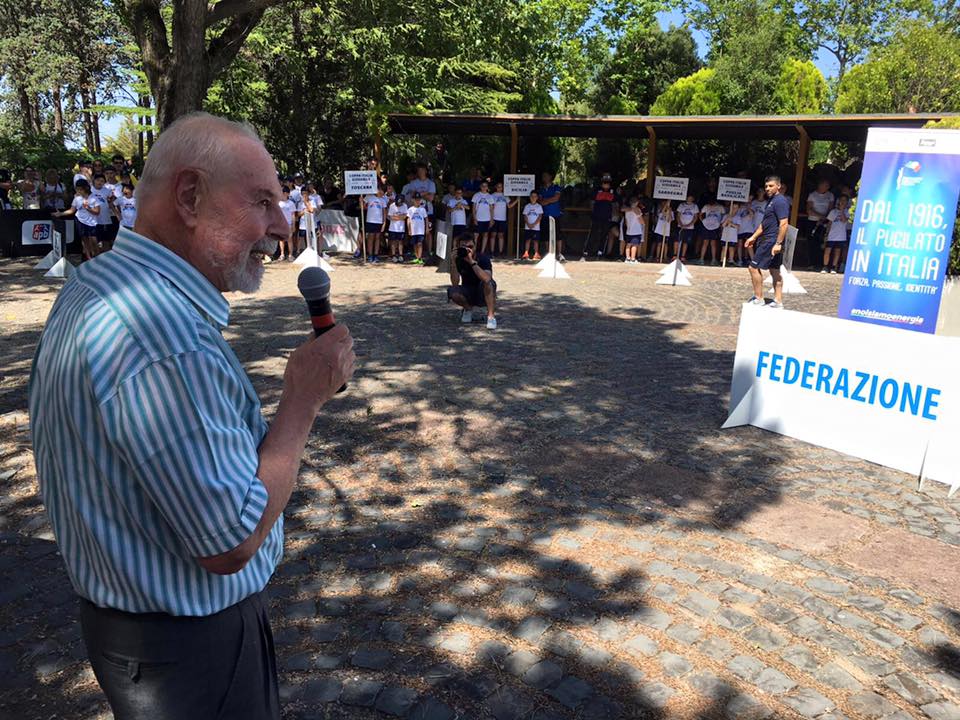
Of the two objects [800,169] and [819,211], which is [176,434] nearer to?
[819,211]

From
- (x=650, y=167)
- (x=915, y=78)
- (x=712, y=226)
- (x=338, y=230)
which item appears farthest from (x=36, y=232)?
(x=915, y=78)

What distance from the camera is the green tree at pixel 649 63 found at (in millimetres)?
34062

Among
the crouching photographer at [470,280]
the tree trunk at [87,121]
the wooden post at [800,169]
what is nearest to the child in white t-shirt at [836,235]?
the wooden post at [800,169]

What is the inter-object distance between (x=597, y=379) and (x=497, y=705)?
15.7ft

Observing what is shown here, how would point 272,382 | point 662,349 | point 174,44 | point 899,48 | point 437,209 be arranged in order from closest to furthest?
point 272,382
point 662,349
point 174,44
point 437,209
point 899,48

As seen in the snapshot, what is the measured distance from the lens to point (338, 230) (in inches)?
733

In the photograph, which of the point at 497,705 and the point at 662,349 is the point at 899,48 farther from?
the point at 497,705

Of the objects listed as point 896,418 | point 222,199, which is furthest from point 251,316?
point 222,199

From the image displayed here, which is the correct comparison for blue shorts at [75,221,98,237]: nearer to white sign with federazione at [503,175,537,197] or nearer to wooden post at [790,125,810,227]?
white sign with federazione at [503,175,537,197]

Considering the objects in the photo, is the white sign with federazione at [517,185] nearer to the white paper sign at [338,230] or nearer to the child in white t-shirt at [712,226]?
the white paper sign at [338,230]

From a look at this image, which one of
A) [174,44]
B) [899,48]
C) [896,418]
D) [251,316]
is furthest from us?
[899,48]

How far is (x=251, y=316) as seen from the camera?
1023 cm

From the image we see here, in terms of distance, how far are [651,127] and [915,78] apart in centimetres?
1797

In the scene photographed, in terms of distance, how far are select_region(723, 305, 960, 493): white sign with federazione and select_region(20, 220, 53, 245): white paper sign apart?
48.5 ft
